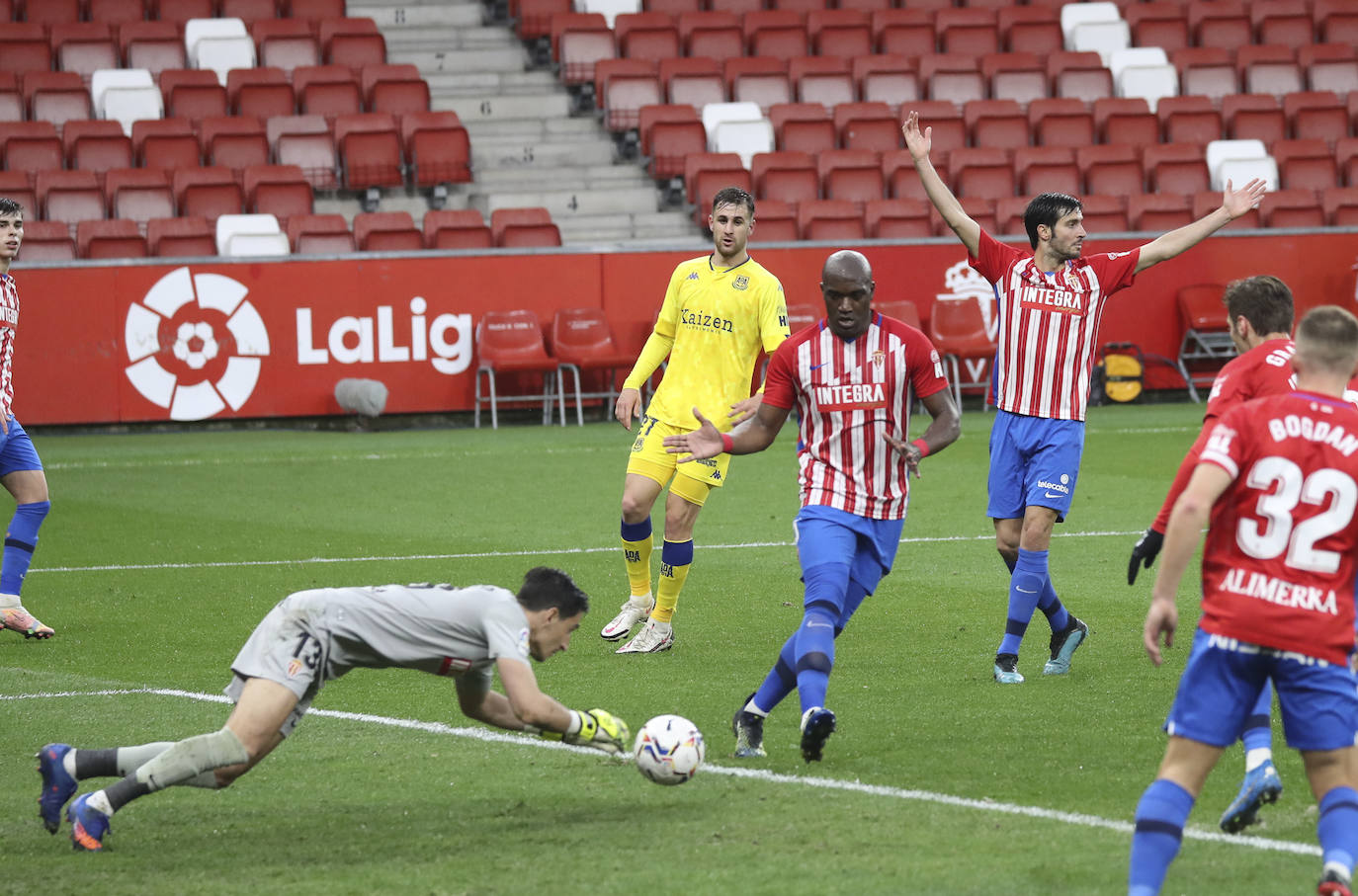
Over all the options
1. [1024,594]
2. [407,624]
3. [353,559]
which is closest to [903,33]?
[353,559]

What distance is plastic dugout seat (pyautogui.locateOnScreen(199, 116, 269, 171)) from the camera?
72.4 ft

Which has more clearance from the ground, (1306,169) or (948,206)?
(1306,169)

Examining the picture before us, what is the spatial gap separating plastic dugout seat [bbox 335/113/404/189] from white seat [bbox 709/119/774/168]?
4468 millimetres

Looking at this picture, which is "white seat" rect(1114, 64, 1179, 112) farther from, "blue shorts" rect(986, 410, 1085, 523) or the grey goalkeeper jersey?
the grey goalkeeper jersey

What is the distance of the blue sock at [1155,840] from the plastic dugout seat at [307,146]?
774 inches

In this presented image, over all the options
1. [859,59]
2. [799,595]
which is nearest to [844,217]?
[859,59]

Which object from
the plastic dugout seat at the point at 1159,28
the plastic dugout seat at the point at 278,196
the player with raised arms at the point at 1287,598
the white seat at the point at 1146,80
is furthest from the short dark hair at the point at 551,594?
the plastic dugout seat at the point at 1159,28

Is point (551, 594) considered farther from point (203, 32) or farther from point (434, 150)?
point (203, 32)

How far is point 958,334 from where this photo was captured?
20.9 metres

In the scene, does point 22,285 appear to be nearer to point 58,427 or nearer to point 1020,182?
point 58,427

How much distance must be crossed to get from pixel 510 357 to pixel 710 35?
768 cm

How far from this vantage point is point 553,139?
24297 mm

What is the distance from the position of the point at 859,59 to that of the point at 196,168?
9.77 m

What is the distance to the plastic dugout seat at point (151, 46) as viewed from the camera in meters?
23.5
